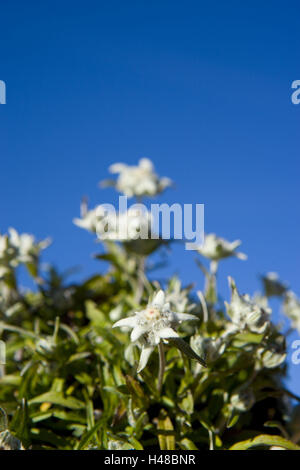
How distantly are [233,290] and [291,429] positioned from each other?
62 centimetres

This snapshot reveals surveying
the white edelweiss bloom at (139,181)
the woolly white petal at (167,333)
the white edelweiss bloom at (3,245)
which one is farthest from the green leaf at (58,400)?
the white edelweiss bloom at (139,181)

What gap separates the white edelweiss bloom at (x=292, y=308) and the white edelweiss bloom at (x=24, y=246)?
1.21 metres

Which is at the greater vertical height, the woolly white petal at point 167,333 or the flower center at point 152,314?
the flower center at point 152,314

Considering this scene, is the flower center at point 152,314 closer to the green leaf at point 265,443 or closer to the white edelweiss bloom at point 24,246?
the green leaf at point 265,443

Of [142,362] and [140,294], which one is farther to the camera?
[140,294]

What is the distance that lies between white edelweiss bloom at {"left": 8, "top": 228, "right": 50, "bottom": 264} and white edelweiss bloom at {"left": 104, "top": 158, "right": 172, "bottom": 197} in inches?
25.8

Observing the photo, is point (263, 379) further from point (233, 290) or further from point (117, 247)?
point (117, 247)

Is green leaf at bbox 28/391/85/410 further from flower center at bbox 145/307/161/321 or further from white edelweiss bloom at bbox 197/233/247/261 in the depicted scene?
white edelweiss bloom at bbox 197/233/247/261

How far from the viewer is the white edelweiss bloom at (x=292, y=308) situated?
2.60 m

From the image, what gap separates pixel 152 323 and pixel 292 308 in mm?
1302

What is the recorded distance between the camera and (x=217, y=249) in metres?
2.48

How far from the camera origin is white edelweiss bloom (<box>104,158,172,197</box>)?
314 cm
